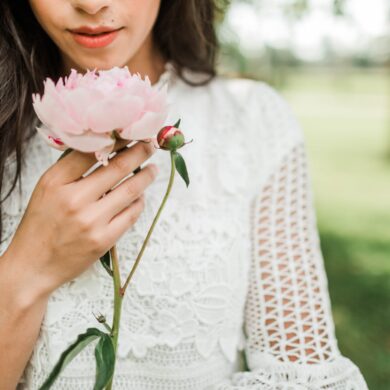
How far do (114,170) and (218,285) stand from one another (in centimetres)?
52

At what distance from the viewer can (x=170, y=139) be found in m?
0.94

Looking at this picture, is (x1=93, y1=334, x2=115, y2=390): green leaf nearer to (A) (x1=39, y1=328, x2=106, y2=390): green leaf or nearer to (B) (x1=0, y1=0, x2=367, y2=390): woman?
(A) (x1=39, y1=328, x2=106, y2=390): green leaf

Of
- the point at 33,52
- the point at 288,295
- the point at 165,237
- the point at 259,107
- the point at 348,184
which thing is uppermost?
the point at 33,52

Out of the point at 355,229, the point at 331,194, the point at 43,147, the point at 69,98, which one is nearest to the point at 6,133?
the point at 43,147

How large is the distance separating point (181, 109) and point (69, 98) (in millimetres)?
893

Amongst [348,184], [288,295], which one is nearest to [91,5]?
[288,295]

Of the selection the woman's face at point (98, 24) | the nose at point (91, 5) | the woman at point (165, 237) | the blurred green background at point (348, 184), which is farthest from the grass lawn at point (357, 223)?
the nose at point (91, 5)

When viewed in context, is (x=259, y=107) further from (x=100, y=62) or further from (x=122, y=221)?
(x=122, y=221)

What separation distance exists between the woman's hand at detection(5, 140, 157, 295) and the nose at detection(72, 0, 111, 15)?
1.17ft

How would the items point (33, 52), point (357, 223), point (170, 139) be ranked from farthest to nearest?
point (357, 223), point (33, 52), point (170, 139)

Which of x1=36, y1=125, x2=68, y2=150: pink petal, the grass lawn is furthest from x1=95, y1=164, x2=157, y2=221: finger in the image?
the grass lawn

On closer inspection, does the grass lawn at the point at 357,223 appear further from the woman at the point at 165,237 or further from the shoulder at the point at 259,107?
the woman at the point at 165,237

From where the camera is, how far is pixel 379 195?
8.30 m

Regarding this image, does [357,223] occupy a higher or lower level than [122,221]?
lower
